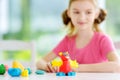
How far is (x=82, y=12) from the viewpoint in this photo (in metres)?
1.42

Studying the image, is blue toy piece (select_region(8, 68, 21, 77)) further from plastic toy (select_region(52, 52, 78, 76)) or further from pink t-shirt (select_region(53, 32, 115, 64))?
pink t-shirt (select_region(53, 32, 115, 64))

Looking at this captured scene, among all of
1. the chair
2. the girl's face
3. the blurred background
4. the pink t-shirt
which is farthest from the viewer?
the blurred background

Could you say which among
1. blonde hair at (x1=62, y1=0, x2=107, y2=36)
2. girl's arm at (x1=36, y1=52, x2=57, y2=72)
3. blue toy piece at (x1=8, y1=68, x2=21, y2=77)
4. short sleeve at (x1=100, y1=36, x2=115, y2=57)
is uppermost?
blonde hair at (x1=62, y1=0, x2=107, y2=36)

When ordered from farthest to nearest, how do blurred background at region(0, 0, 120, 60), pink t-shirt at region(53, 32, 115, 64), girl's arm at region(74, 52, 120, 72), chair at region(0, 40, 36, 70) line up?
blurred background at region(0, 0, 120, 60) < chair at region(0, 40, 36, 70) < pink t-shirt at region(53, 32, 115, 64) < girl's arm at region(74, 52, 120, 72)

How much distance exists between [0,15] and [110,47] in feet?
6.59

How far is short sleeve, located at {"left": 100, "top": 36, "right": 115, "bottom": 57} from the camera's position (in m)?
1.45

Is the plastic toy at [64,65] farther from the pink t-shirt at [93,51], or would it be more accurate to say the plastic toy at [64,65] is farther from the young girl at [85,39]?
the pink t-shirt at [93,51]

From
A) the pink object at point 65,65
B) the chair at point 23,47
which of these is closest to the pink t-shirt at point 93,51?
the chair at point 23,47

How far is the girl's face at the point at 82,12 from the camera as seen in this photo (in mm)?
1429

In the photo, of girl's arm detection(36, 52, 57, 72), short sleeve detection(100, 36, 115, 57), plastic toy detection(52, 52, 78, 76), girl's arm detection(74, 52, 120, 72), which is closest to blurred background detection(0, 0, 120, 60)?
girl's arm detection(36, 52, 57, 72)

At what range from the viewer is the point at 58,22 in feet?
10.9

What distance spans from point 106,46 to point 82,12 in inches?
7.8

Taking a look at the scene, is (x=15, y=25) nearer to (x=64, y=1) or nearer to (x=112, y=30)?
(x=64, y=1)

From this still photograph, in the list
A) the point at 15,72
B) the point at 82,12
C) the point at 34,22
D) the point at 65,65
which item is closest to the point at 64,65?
the point at 65,65
